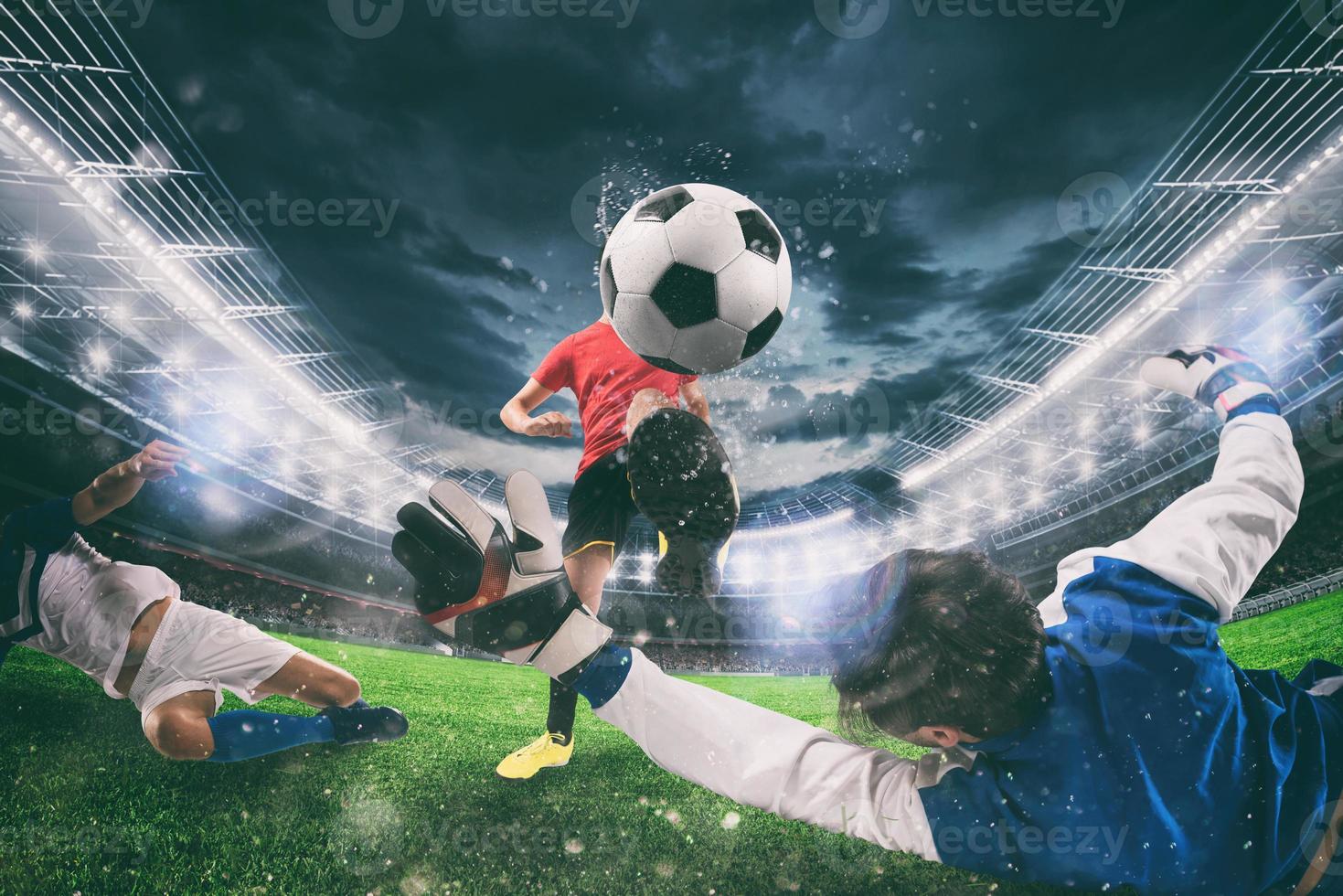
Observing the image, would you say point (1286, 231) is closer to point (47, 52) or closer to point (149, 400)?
point (47, 52)

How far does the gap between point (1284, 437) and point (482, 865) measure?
8.99 ft

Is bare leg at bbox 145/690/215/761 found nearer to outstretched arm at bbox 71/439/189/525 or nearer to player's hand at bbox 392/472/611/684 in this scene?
outstretched arm at bbox 71/439/189/525

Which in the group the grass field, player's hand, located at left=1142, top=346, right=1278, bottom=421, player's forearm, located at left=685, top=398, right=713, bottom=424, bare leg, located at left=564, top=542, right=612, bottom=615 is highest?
player's forearm, located at left=685, top=398, right=713, bottom=424

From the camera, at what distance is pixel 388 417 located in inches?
732

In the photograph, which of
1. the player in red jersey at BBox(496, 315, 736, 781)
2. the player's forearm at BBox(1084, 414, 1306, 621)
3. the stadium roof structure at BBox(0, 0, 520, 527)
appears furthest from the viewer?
the stadium roof structure at BBox(0, 0, 520, 527)

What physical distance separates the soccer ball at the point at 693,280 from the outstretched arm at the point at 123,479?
2060mm

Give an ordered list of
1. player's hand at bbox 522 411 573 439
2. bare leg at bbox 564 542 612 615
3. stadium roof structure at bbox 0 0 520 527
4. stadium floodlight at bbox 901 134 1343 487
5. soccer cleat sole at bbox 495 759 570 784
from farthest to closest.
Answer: stadium floodlight at bbox 901 134 1343 487 < stadium roof structure at bbox 0 0 520 527 < player's hand at bbox 522 411 573 439 < bare leg at bbox 564 542 612 615 < soccer cleat sole at bbox 495 759 570 784

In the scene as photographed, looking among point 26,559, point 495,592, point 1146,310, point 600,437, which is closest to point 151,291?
point 26,559

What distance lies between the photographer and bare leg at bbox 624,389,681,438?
9.35ft

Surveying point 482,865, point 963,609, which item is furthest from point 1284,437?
point 482,865

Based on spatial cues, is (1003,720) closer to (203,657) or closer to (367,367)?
(203,657)

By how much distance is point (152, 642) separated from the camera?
2469mm

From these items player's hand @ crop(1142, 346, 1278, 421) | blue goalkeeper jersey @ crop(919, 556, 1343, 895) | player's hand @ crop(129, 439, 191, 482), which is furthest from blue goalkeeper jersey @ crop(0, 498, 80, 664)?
player's hand @ crop(1142, 346, 1278, 421)

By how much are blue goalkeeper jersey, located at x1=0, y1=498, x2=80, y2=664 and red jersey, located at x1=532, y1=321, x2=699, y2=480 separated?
2197mm
